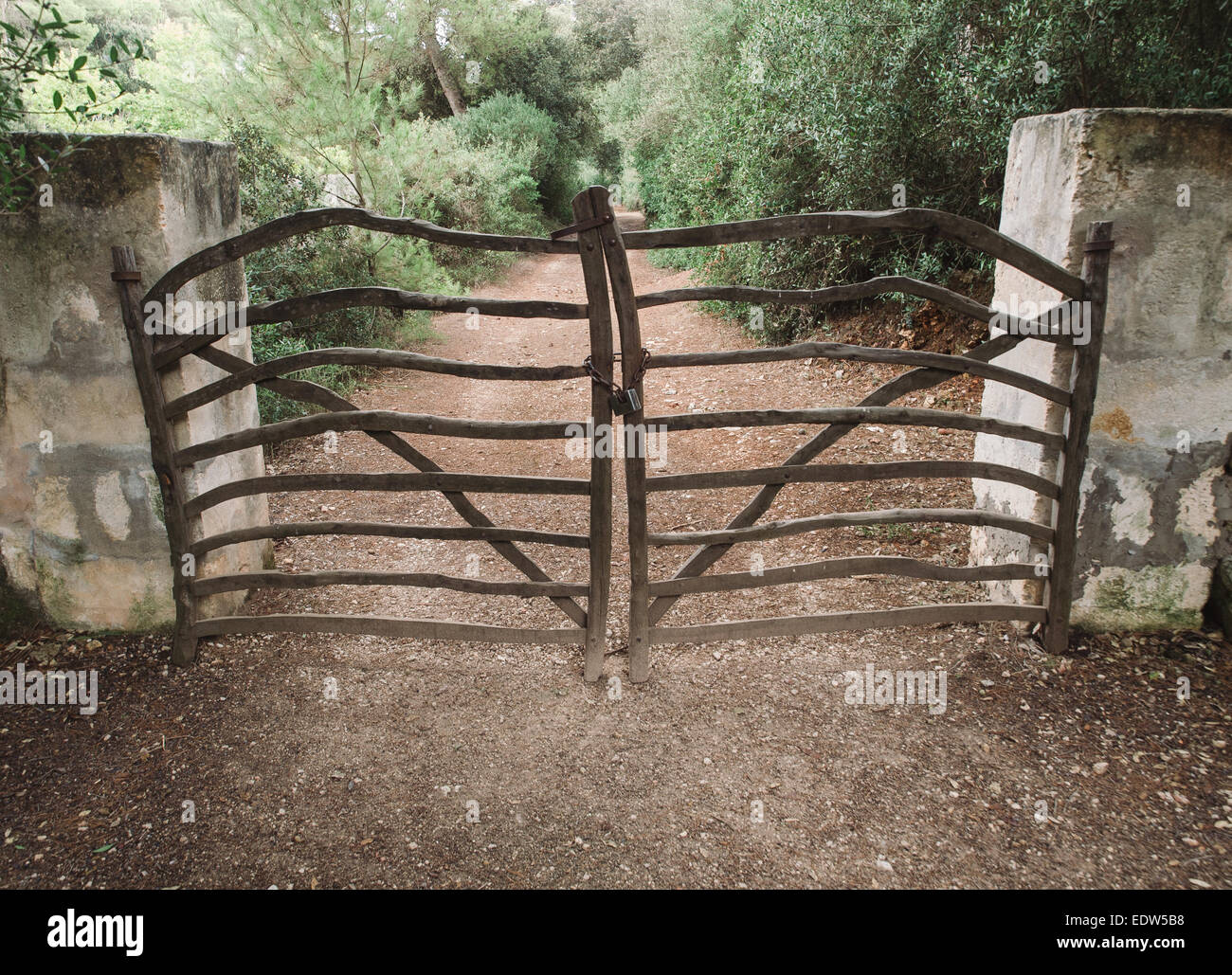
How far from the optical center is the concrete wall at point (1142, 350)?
11.9 feet

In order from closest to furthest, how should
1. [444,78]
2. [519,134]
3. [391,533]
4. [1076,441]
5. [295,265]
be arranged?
[1076,441]
[391,533]
[295,265]
[444,78]
[519,134]

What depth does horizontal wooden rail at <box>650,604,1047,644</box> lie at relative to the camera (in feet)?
12.9

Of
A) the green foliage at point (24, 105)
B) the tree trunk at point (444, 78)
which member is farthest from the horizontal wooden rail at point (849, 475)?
the tree trunk at point (444, 78)

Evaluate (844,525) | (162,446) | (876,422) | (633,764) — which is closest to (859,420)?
(876,422)

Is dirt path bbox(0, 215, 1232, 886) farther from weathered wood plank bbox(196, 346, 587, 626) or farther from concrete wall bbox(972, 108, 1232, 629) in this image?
weathered wood plank bbox(196, 346, 587, 626)

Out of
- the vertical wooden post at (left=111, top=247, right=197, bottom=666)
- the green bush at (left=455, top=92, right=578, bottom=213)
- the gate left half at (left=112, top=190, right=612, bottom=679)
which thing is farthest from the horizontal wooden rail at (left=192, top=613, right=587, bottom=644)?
the green bush at (left=455, top=92, right=578, bottom=213)

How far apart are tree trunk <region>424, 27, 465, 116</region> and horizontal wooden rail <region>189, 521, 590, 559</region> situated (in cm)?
1822

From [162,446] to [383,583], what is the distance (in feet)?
4.21

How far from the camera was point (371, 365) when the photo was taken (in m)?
3.59

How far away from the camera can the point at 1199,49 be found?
5.84m

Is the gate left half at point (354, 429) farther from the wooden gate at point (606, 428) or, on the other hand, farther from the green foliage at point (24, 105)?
the green foliage at point (24, 105)

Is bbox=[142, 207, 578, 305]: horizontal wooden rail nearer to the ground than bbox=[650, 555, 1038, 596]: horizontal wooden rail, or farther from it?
farther from it

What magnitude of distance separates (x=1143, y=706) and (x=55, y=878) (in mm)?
4759

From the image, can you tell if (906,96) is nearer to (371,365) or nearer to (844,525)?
(844,525)
